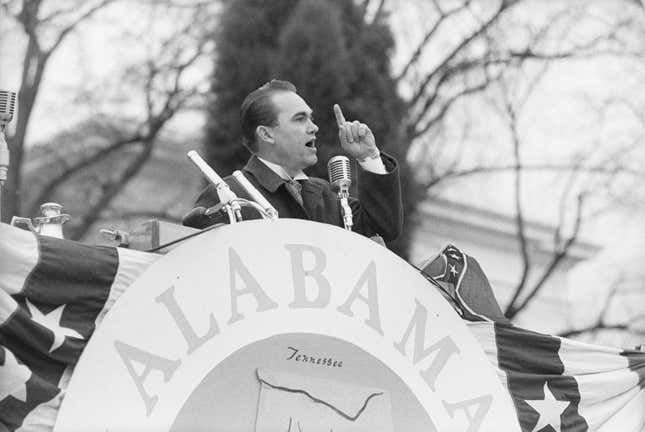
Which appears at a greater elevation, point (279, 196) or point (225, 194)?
point (225, 194)

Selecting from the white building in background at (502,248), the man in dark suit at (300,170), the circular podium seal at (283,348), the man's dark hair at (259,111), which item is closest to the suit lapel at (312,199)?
the man in dark suit at (300,170)

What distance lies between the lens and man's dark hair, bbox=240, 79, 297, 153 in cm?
445

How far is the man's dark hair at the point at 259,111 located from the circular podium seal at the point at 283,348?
106 centimetres

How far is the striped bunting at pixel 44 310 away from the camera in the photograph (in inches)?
115

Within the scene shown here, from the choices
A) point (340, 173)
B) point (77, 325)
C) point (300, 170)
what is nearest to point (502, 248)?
point (300, 170)

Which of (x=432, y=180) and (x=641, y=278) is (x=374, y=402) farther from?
(x=641, y=278)

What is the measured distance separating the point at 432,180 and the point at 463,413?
10977 millimetres

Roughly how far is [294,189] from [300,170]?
19cm

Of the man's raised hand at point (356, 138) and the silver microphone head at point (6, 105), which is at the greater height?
the silver microphone head at point (6, 105)

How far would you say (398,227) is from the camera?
416cm

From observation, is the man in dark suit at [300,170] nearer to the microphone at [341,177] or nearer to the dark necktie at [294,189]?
the dark necktie at [294,189]

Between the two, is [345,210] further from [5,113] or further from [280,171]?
[5,113]

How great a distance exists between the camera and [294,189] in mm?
4262

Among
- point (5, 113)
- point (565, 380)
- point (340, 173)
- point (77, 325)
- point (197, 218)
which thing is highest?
point (5, 113)
